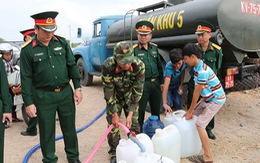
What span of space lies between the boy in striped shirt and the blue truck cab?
4091 millimetres

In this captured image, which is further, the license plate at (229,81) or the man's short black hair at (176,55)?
the license plate at (229,81)

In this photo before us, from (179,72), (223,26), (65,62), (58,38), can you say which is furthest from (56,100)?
(223,26)

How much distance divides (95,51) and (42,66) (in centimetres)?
478

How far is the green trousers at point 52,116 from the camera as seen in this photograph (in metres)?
2.68

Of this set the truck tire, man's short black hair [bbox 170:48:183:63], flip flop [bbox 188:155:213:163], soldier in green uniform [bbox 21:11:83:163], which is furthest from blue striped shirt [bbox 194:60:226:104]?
the truck tire

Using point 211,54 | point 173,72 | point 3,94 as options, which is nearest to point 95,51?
point 173,72

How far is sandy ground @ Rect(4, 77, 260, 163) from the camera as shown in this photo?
3252mm

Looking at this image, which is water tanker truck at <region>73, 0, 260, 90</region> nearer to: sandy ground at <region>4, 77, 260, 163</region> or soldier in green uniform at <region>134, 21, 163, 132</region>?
sandy ground at <region>4, 77, 260, 163</region>

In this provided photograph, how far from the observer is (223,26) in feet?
12.2

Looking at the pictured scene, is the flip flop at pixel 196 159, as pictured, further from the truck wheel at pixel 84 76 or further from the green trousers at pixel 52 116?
the truck wheel at pixel 84 76

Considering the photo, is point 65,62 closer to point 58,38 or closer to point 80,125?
point 58,38

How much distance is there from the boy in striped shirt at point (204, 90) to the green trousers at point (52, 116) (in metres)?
1.42

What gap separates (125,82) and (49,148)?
1.14 meters

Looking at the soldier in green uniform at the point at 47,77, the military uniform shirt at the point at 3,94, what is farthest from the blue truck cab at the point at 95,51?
the military uniform shirt at the point at 3,94
